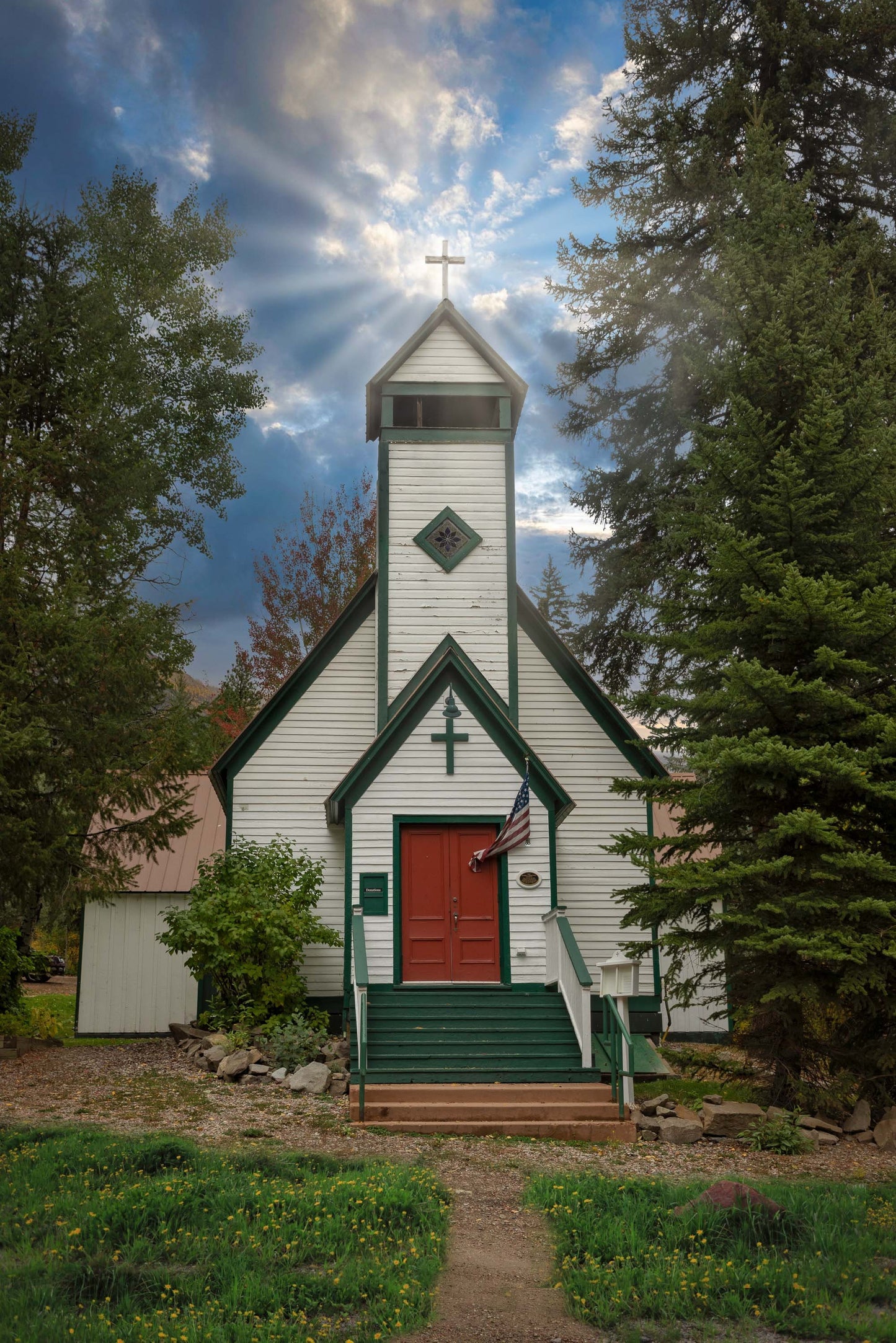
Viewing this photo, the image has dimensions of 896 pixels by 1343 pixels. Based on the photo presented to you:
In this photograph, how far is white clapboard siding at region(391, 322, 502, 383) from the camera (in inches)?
659

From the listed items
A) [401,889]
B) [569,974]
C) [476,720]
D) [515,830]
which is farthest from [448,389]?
[569,974]

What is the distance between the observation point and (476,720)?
557 inches

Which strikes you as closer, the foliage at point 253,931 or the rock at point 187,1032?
the foliage at point 253,931

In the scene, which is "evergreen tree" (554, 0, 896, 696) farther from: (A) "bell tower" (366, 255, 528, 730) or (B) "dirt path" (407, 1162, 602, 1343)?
(B) "dirt path" (407, 1162, 602, 1343)

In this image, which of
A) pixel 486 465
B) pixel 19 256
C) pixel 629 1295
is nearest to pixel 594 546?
pixel 486 465

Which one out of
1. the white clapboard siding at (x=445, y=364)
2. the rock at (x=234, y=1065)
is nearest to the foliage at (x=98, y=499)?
the rock at (x=234, y=1065)

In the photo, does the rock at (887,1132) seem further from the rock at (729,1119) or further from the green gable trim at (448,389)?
the green gable trim at (448,389)

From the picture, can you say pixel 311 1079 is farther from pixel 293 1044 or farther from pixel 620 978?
pixel 620 978

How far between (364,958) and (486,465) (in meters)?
8.11

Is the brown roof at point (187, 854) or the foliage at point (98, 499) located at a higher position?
the foliage at point (98, 499)

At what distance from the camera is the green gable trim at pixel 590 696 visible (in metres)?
16.2

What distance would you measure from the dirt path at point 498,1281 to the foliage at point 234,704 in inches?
999

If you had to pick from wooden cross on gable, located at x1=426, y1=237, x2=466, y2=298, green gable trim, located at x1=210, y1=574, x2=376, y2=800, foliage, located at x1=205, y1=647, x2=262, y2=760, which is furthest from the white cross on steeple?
foliage, located at x1=205, y1=647, x2=262, y2=760

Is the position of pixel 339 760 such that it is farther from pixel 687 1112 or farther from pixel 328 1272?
pixel 328 1272
